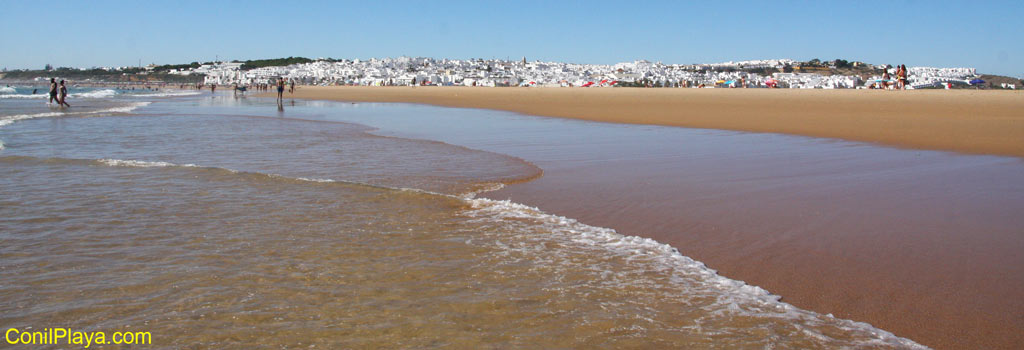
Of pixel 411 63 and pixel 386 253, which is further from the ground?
pixel 411 63

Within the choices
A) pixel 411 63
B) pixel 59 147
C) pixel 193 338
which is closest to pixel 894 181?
pixel 193 338

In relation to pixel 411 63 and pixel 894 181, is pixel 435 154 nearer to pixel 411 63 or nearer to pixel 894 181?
pixel 894 181

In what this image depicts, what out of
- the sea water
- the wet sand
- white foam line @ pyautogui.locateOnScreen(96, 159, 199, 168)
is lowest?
the sea water

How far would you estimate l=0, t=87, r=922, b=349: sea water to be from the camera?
2635mm

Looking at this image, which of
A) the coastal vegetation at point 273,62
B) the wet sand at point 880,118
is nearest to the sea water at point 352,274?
the wet sand at point 880,118

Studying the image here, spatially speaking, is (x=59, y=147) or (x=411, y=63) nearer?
(x=59, y=147)

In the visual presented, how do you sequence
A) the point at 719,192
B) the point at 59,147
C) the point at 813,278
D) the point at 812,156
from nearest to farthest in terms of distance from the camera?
the point at 813,278 → the point at 719,192 → the point at 812,156 → the point at 59,147

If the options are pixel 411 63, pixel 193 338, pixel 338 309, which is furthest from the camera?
pixel 411 63

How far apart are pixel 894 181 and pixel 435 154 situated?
5.40 metres

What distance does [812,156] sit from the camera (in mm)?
8219

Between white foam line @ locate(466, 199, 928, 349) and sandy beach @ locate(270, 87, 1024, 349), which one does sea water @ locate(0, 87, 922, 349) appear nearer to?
white foam line @ locate(466, 199, 928, 349)

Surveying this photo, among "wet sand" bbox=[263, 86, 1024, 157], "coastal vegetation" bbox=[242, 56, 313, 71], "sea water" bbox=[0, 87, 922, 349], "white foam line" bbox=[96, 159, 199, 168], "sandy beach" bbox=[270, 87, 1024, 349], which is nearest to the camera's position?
"sea water" bbox=[0, 87, 922, 349]

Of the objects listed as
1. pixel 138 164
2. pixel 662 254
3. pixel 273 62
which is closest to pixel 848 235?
pixel 662 254

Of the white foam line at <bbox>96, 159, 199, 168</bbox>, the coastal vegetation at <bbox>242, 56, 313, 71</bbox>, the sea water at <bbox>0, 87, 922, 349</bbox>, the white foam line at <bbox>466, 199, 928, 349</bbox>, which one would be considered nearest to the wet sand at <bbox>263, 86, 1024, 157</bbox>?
the white foam line at <bbox>466, 199, 928, 349</bbox>
